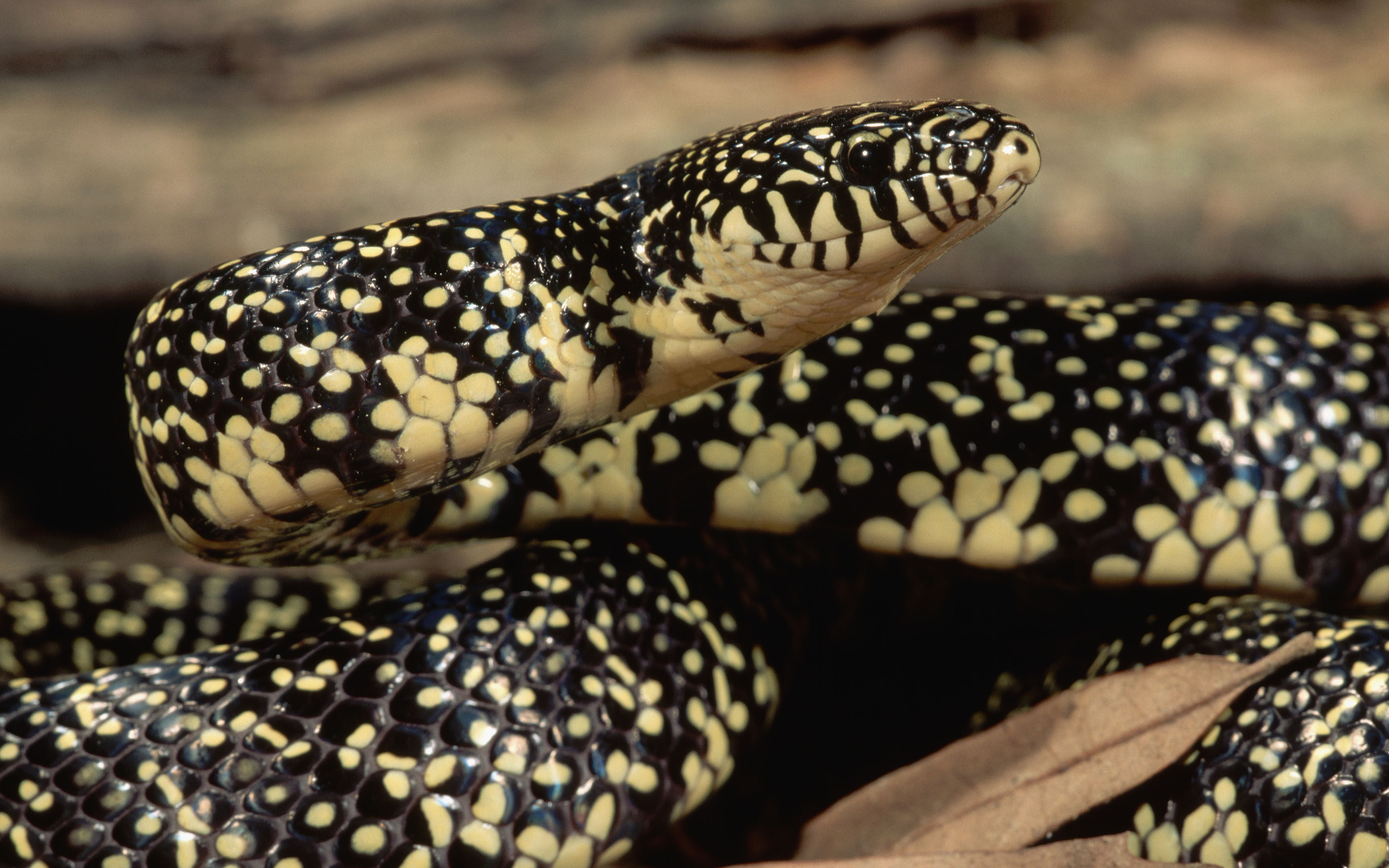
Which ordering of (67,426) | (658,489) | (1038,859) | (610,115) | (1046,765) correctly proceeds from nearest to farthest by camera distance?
(1038,859), (1046,765), (658,489), (610,115), (67,426)

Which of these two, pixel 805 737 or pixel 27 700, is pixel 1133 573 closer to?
pixel 805 737

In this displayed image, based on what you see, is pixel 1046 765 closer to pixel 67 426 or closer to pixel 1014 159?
pixel 1014 159

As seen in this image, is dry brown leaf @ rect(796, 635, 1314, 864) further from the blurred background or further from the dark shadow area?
the dark shadow area

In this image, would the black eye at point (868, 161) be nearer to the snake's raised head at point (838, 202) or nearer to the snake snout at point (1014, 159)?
the snake's raised head at point (838, 202)

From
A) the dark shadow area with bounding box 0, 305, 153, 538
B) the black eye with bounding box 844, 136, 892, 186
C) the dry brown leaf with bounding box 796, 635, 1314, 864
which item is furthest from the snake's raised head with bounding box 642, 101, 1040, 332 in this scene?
the dark shadow area with bounding box 0, 305, 153, 538

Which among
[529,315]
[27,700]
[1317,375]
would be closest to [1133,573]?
[1317,375]

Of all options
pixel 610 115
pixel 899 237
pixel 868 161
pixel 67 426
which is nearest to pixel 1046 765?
pixel 899 237
